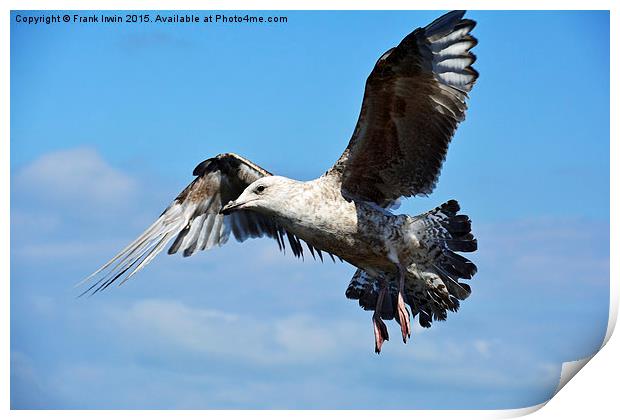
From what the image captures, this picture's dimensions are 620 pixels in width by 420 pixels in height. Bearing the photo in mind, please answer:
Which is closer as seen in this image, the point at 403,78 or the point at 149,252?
the point at 403,78

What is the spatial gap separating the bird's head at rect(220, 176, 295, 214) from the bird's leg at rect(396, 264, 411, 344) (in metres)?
0.72

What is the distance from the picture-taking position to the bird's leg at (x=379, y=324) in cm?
572

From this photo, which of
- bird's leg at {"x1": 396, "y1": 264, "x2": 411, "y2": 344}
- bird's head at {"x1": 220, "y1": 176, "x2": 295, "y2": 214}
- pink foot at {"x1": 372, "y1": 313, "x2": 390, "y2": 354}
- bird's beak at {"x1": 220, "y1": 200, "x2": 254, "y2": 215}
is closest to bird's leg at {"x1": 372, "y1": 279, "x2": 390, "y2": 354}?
pink foot at {"x1": 372, "y1": 313, "x2": 390, "y2": 354}

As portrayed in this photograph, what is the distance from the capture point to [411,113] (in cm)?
537

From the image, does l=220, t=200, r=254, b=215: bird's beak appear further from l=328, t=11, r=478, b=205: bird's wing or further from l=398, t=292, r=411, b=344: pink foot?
l=398, t=292, r=411, b=344: pink foot

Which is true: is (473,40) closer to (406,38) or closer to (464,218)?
(406,38)

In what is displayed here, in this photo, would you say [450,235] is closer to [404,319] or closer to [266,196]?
[404,319]

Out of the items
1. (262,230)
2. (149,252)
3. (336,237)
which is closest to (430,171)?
(336,237)

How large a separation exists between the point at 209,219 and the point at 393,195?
3.87 feet

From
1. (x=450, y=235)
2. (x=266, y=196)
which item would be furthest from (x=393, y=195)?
(x=266, y=196)

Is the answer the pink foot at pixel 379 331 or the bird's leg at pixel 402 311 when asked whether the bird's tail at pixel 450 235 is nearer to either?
the bird's leg at pixel 402 311

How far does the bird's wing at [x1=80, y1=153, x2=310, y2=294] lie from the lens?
6.18 metres
